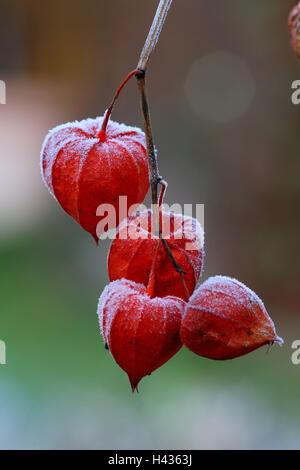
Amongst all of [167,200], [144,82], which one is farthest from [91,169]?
[167,200]

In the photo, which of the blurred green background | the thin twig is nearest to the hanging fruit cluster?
the thin twig

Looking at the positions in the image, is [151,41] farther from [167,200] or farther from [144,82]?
[167,200]

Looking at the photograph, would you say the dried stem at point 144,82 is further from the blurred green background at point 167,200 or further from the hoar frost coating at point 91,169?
the blurred green background at point 167,200

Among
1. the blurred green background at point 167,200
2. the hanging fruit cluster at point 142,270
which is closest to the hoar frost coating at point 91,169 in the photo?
the hanging fruit cluster at point 142,270

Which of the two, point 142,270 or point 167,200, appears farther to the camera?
point 167,200

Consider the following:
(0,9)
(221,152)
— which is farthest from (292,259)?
(0,9)

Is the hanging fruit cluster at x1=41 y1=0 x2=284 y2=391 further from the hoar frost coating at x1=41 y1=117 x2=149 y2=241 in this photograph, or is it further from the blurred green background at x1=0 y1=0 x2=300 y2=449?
the blurred green background at x1=0 y1=0 x2=300 y2=449

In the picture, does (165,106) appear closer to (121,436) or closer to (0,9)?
(0,9)
